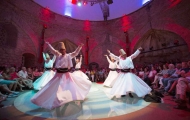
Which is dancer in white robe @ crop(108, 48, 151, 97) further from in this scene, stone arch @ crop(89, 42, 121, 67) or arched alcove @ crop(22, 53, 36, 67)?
stone arch @ crop(89, 42, 121, 67)

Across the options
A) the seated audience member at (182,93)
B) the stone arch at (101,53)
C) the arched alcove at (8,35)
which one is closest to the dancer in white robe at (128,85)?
the seated audience member at (182,93)

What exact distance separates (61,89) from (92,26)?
40.5 ft

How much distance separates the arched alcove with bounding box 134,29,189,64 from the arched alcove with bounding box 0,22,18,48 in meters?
11.7

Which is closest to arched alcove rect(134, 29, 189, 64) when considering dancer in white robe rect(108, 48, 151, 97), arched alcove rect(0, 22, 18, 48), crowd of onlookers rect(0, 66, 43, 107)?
dancer in white robe rect(108, 48, 151, 97)

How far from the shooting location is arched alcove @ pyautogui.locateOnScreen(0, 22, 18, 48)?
292 inches

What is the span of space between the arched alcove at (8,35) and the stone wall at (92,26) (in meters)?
0.17

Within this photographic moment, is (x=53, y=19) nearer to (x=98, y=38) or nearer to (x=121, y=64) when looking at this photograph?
(x=98, y=38)

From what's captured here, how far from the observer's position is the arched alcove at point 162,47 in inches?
310

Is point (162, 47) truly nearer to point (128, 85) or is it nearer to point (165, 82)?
point (165, 82)

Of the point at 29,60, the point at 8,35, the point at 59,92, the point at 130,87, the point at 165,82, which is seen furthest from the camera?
the point at 29,60

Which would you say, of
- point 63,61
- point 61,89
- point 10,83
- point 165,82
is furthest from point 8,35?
point 165,82

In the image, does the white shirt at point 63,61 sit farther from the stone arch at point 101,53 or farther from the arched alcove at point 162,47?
the stone arch at point 101,53

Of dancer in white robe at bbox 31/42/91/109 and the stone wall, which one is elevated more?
the stone wall

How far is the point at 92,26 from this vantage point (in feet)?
44.4
